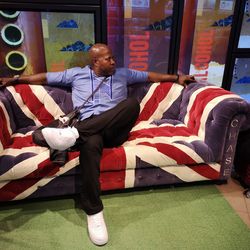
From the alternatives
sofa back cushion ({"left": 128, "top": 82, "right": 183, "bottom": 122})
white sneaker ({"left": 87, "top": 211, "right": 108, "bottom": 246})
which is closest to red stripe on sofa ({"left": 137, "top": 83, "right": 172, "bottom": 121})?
sofa back cushion ({"left": 128, "top": 82, "right": 183, "bottom": 122})

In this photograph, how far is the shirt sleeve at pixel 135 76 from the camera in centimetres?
232

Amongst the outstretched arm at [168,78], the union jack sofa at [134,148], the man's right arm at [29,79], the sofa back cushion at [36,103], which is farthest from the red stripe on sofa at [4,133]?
the outstretched arm at [168,78]

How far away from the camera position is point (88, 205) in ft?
5.29

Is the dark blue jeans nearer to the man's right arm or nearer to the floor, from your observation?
the man's right arm

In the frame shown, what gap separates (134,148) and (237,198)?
85 cm

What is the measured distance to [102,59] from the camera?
210 centimetres

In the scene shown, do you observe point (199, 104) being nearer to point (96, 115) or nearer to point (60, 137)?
point (96, 115)

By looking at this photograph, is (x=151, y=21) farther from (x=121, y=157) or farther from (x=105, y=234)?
(x=105, y=234)

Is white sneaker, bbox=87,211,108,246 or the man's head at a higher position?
the man's head

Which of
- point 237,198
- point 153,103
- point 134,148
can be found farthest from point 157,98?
point 237,198

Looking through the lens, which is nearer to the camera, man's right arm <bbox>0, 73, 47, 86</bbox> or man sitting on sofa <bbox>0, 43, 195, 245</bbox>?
man sitting on sofa <bbox>0, 43, 195, 245</bbox>

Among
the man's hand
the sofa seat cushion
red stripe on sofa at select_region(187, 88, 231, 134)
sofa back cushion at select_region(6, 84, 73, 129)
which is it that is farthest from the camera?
the man's hand

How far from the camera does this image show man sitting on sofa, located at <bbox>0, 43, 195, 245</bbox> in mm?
1583

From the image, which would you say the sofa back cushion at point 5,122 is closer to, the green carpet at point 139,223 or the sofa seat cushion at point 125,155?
the sofa seat cushion at point 125,155
